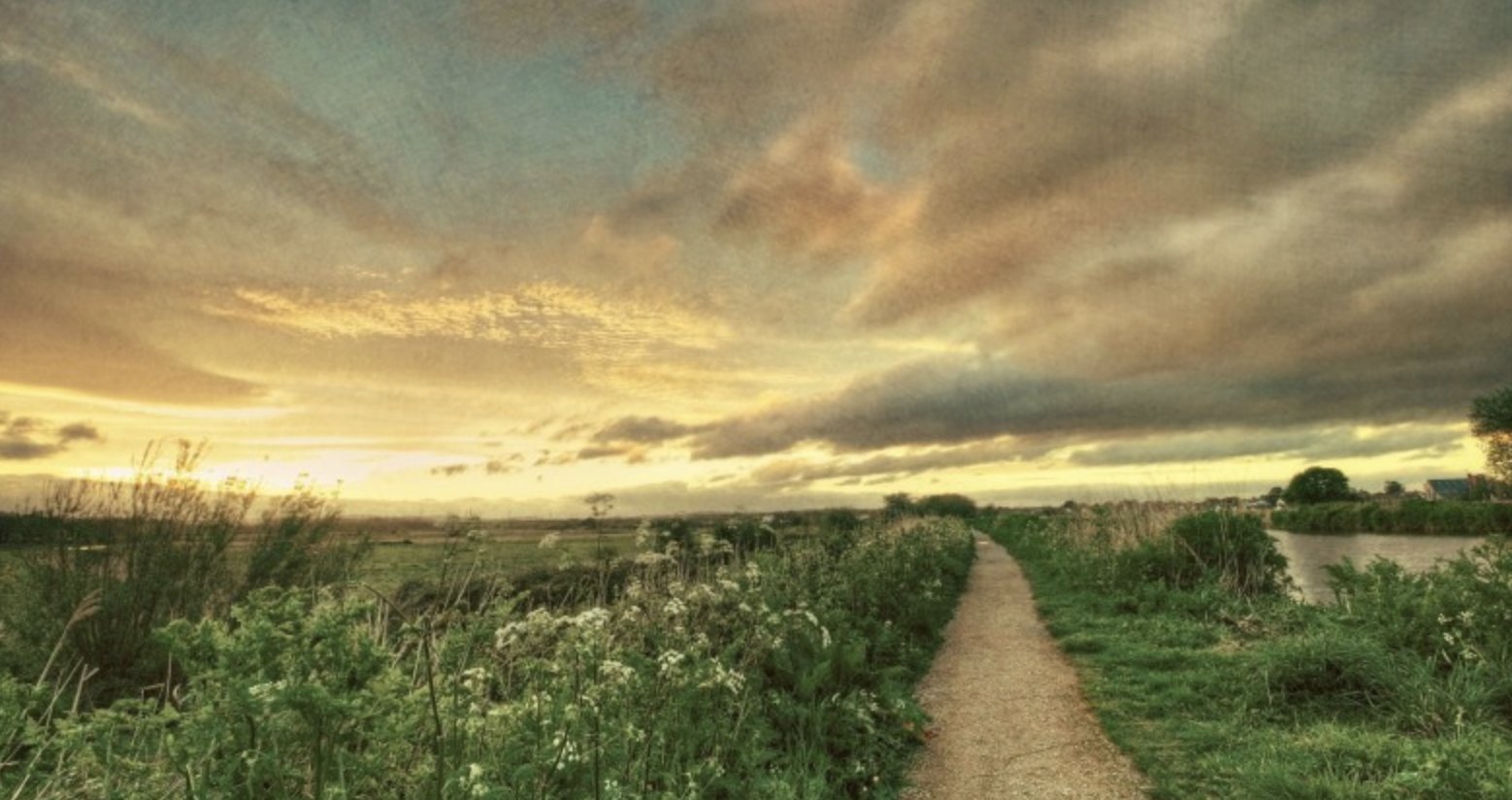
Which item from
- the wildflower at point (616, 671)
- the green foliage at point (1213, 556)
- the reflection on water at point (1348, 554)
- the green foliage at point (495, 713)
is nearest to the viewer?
the green foliage at point (495, 713)

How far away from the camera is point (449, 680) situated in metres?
4.59

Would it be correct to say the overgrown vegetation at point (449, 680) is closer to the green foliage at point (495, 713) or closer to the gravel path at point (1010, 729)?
the green foliage at point (495, 713)

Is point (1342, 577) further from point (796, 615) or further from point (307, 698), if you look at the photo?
point (307, 698)

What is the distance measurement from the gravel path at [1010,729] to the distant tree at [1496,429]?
6345cm

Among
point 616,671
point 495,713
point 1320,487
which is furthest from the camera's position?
point 1320,487

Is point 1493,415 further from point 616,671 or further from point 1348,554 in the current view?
point 616,671

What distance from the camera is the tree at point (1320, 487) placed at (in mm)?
86500

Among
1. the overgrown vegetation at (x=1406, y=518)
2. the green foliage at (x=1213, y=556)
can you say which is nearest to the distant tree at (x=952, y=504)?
the overgrown vegetation at (x=1406, y=518)

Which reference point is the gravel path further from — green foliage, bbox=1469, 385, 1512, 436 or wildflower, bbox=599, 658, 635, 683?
green foliage, bbox=1469, 385, 1512, 436

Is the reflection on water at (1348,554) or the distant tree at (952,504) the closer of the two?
the reflection on water at (1348,554)

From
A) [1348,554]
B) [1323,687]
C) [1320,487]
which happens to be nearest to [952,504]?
[1320,487]

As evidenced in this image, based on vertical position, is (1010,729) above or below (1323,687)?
below

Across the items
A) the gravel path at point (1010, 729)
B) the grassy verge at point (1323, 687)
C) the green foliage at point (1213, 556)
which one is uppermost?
the green foliage at point (1213, 556)

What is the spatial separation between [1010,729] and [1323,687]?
3.04m
